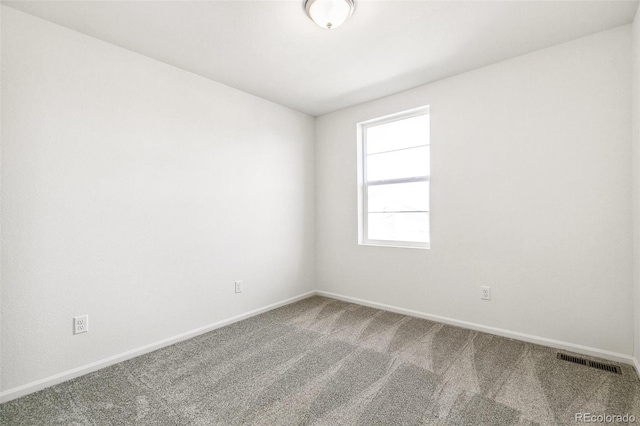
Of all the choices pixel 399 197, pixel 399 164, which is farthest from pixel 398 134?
pixel 399 197

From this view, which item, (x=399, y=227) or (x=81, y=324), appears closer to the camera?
(x=81, y=324)

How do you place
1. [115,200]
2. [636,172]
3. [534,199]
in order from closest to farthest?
1. [636,172]
2. [115,200]
3. [534,199]

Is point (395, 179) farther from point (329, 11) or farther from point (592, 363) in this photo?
point (592, 363)

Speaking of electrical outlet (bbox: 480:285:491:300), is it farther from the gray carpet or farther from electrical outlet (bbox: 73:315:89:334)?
electrical outlet (bbox: 73:315:89:334)

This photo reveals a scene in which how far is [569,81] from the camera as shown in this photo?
2434 millimetres

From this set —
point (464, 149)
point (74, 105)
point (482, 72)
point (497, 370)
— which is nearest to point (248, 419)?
point (497, 370)

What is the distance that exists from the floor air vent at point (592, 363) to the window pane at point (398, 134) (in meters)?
2.27

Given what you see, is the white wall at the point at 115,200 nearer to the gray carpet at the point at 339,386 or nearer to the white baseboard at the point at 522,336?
the gray carpet at the point at 339,386

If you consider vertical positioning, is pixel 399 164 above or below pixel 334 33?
below

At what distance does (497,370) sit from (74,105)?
3.65 metres

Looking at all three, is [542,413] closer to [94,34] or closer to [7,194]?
[7,194]

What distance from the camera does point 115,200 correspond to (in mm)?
2393

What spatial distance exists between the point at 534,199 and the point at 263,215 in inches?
108

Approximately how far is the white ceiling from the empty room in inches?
0.7
